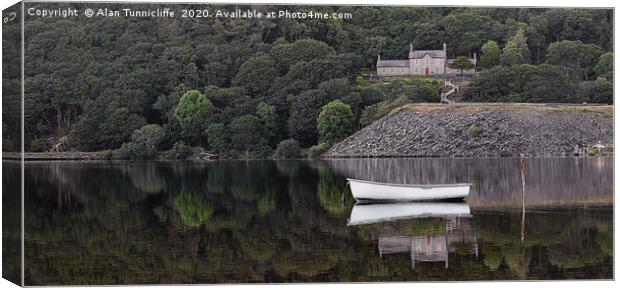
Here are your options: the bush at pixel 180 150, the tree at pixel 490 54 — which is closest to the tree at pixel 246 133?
the bush at pixel 180 150

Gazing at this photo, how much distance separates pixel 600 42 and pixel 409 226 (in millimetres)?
4139

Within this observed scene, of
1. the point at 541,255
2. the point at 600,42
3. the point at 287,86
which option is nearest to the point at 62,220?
the point at 287,86

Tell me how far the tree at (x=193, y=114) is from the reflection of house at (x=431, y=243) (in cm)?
342

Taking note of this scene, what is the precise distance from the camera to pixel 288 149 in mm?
19000

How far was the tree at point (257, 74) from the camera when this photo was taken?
62.0 feet

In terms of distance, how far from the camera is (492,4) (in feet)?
52.5

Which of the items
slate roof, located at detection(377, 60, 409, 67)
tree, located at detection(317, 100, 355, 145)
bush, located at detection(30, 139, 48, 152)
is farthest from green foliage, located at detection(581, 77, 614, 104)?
bush, located at detection(30, 139, 48, 152)

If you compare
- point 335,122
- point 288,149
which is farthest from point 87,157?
point 335,122

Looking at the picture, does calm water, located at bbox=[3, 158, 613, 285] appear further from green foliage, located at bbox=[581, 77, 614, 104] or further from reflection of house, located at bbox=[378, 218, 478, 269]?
green foliage, located at bbox=[581, 77, 614, 104]

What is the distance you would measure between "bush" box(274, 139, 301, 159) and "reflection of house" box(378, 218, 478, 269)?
2.38 metres

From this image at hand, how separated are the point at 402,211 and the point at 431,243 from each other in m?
4.26

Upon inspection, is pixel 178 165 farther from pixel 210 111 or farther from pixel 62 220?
pixel 62 220

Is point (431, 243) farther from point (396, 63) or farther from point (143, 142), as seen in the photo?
point (143, 142)

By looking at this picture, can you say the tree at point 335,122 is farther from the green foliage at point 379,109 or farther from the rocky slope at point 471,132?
the green foliage at point 379,109
